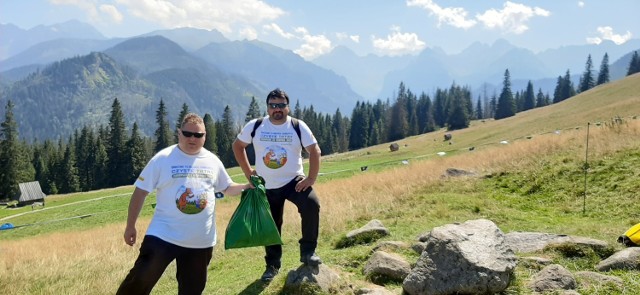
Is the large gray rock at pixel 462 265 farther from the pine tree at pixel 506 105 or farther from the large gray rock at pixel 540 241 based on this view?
the pine tree at pixel 506 105

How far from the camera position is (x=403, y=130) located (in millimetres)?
110312

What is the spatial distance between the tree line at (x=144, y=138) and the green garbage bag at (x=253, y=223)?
56.1m

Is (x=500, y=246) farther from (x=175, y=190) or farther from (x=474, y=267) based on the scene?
(x=175, y=190)

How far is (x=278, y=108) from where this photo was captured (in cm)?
628

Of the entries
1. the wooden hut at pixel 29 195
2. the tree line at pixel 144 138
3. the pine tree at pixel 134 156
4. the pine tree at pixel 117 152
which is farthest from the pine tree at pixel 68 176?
the wooden hut at pixel 29 195

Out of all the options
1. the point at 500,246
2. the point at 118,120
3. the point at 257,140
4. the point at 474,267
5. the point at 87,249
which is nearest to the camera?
the point at 474,267

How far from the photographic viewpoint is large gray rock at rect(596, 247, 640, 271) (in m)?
5.66

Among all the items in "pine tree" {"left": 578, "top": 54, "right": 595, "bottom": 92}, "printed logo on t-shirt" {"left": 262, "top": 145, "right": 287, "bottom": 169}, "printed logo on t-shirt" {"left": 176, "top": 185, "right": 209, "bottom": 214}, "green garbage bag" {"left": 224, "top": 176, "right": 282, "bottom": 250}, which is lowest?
"green garbage bag" {"left": 224, "top": 176, "right": 282, "bottom": 250}

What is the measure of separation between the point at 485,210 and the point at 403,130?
101498 millimetres

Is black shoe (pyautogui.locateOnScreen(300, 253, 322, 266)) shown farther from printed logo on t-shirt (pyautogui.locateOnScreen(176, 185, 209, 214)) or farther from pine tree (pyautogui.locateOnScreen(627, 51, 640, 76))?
pine tree (pyautogui.locateOnScreen(627, 51, 640, 76))

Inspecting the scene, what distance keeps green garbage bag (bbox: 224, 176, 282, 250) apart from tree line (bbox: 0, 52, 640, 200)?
5606cm

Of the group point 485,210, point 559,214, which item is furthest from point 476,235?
Answer: point 559,214

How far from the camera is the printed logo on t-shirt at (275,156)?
20.4 feet

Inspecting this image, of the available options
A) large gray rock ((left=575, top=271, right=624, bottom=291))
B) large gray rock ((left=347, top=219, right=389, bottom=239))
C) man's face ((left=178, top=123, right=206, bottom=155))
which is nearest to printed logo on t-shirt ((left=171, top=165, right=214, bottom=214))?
man's face ((left=178, top=123, right=206, bottom=155))
